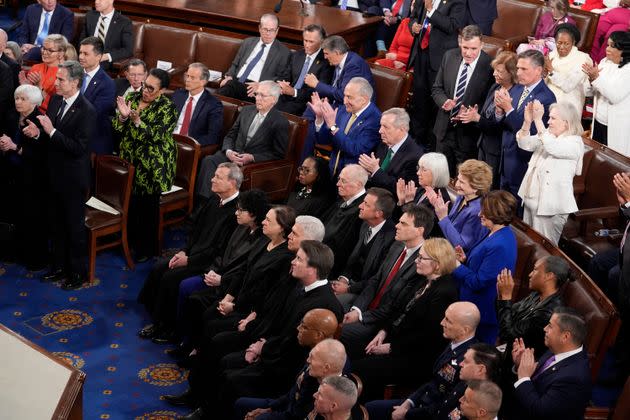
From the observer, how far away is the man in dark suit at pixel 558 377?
452 centimetres

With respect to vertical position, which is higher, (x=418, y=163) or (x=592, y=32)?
(x=592, y=32)

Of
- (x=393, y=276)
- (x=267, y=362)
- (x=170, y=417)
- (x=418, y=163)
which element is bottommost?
(x=170, y=417)

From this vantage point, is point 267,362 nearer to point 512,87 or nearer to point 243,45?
point 512,87

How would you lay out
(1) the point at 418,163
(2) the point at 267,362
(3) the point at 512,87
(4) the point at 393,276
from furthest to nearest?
(3) the point at 512,87
(1) the point at 418,163
(4) the point at 393,276
(2) the point at 267,362

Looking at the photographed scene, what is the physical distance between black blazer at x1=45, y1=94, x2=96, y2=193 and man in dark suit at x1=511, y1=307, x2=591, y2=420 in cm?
352

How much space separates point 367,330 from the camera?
18.5 ft

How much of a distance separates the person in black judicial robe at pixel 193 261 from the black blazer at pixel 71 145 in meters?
0.88

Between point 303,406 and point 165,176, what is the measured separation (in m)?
2.97

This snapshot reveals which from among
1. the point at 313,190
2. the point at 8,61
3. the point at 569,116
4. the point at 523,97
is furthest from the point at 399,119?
the point at 8,61

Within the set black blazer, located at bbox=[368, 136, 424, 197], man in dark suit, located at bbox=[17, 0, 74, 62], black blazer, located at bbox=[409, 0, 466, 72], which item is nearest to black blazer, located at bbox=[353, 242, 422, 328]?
black blazer, located at bbox=[368, 136, 424, 197]

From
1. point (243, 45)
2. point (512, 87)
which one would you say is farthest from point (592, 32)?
point (243, 45)

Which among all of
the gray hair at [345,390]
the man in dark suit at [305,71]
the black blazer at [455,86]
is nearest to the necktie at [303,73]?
the man in dark suit at [305,71]

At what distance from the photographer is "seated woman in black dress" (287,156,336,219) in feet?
22.7

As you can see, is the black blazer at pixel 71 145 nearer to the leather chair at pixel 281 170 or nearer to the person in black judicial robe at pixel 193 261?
the person in black judicial robe at pixel 193 261
